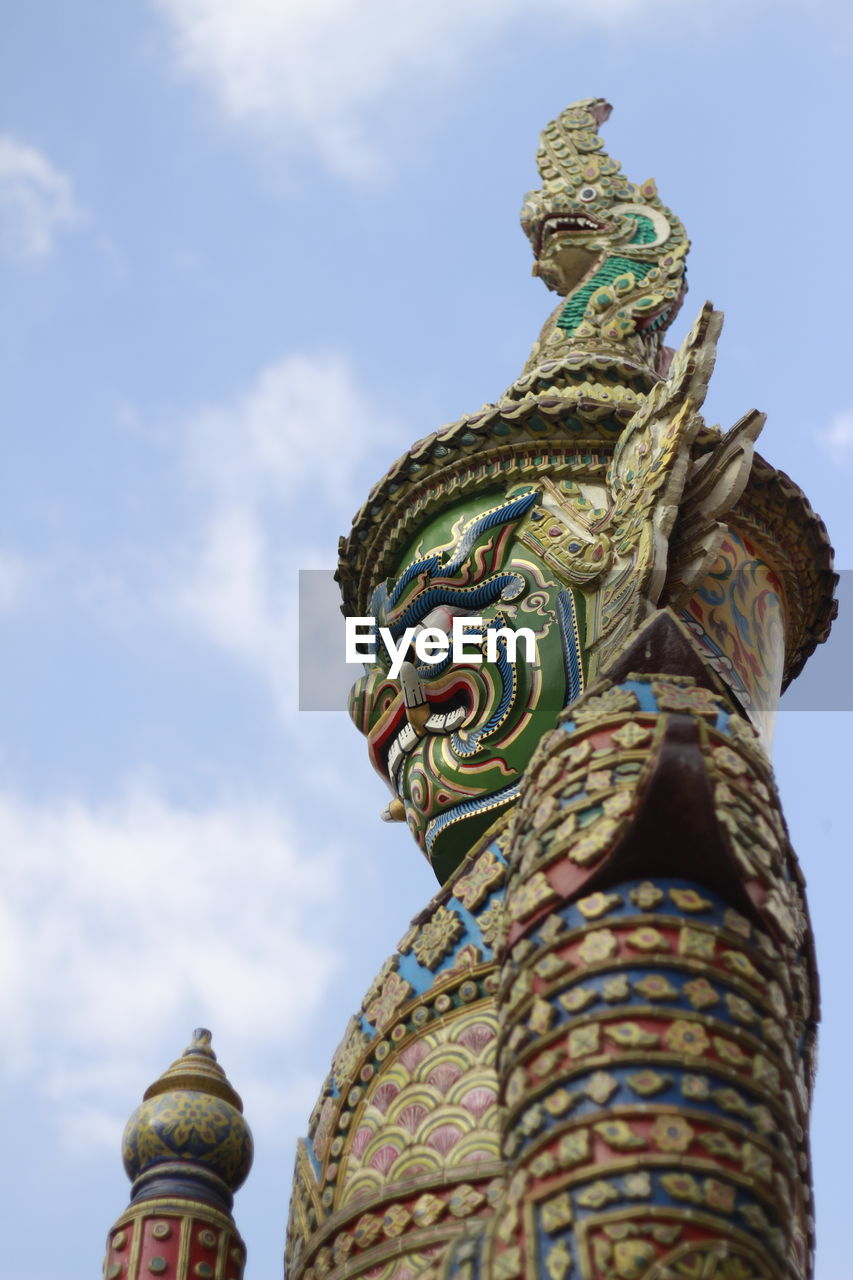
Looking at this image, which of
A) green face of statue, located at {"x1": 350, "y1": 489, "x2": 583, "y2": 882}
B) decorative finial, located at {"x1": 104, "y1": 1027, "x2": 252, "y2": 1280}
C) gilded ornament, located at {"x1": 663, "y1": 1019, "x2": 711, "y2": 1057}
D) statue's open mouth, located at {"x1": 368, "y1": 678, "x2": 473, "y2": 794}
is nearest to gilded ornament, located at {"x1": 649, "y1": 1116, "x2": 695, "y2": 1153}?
gilded ornament, located at {"x1": 663, "y1": 1019, "x2": 711, "y2": 1057}

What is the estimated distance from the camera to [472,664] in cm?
626

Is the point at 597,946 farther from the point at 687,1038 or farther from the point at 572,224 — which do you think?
the point at 572,224

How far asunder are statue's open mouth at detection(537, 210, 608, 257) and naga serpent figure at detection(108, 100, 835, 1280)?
0.02 m

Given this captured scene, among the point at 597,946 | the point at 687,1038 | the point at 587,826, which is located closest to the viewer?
the point at 687,1038

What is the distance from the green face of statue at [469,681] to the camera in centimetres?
610

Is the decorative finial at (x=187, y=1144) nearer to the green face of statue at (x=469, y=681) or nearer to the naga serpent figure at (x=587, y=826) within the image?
the naga serpent figure at (x=587, y=826)

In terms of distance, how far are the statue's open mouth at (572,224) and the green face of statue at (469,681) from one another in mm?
1928

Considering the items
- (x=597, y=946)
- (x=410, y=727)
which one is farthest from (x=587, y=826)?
(x=410, y=727)

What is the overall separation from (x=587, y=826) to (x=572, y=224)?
458cm

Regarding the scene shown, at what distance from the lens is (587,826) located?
4.21m

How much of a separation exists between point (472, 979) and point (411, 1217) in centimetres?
75

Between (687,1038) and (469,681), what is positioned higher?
(469,681)

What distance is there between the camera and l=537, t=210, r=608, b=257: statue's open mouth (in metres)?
8.16

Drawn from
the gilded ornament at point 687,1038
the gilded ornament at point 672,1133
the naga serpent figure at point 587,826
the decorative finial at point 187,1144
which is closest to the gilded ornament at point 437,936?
the naga serpent figure at point 587,826
